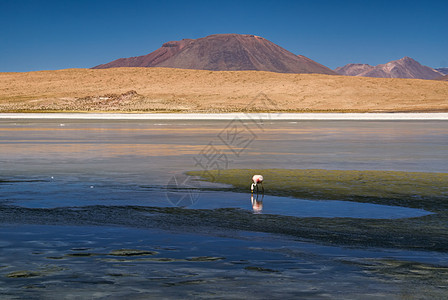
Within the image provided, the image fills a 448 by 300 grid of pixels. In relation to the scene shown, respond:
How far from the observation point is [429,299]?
5.97 metres

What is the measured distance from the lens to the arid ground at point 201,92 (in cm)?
Result: 9986

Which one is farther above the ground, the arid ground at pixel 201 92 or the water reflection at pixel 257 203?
the arid ground at pixel 201 92

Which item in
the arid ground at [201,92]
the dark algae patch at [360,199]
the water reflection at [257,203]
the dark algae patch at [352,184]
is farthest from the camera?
the arid ground at [201,92]

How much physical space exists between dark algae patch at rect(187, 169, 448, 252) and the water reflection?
45cm

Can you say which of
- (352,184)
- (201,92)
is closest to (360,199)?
(352,184)

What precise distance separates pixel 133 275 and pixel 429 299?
2.82m

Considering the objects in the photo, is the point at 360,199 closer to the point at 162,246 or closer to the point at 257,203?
the point at 257,203

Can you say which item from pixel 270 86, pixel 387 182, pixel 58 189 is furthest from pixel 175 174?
pixel 270 86

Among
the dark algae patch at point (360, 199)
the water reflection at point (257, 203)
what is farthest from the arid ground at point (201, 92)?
the water reflection at point (257, 203)

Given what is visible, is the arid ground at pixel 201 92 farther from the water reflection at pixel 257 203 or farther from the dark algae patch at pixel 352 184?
the water reflection at pixel 257 203

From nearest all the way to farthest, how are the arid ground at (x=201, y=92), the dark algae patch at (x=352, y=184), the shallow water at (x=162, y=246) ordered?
the shallow water at (x=162, y=246), the dark algae patch at (x=352, y=184), the arid ground at (x=201, y=92)

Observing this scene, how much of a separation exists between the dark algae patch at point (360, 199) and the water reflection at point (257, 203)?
1.47 feet

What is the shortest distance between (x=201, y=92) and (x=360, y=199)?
10855cm

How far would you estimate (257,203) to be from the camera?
1171 cm
